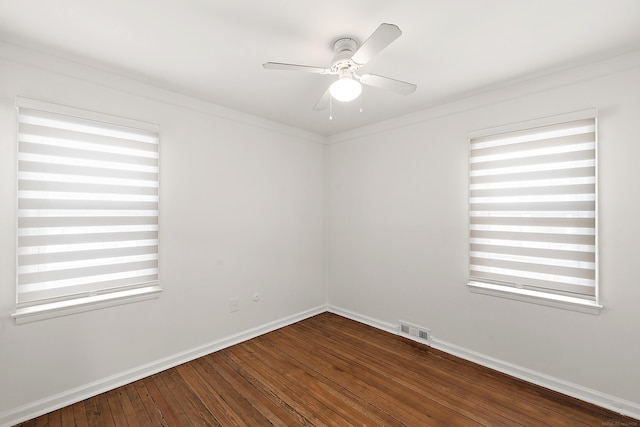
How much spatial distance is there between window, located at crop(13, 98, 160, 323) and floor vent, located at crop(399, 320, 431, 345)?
2.70 meters

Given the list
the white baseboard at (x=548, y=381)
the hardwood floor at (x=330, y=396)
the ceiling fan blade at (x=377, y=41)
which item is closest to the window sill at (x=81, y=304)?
the hardwood floor at (x=330, y=396)

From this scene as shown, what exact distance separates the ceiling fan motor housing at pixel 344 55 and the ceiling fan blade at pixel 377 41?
104 mm

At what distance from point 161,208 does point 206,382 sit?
162 centimetres

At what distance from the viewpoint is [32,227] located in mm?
2043

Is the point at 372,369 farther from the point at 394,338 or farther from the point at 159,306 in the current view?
the point at 159,306

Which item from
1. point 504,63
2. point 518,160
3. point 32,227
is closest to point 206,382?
point 32,227

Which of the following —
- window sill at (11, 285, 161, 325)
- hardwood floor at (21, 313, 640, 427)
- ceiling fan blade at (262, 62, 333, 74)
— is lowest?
hardwood floor at (21, 313, 640, 427)

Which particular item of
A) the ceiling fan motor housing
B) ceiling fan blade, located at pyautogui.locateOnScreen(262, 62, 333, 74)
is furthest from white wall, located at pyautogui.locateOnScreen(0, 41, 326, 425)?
the ceiling fan motor housing

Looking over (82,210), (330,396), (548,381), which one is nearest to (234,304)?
Result: (330,396)

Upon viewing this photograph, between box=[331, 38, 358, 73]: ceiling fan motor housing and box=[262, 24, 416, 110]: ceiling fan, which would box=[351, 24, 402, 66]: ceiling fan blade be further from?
box=[331, 38, 358, 73]: ceiling fan motor housing

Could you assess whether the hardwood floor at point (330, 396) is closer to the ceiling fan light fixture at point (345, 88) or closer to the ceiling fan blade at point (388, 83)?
the ceiling fan light fixture at point (345, 88)

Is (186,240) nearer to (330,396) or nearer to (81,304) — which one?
(81,304)

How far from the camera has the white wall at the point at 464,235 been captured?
2.08 m

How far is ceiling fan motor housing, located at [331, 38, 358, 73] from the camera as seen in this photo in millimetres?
→ 1825
